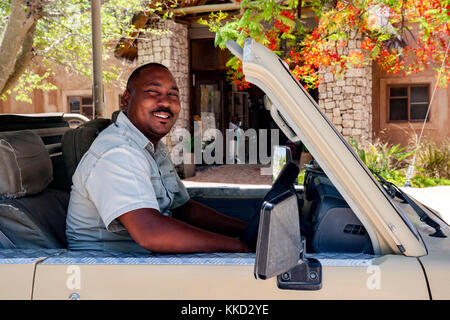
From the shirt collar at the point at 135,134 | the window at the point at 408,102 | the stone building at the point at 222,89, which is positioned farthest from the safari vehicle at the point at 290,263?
the window at the point at 408,102

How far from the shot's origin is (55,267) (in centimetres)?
145

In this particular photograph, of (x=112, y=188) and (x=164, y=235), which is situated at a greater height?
(x=112, y=188)

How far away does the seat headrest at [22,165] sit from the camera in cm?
190

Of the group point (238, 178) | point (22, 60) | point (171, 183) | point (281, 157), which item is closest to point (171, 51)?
point (238, 178)

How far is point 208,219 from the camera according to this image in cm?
242

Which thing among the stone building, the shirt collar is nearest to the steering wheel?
the shirt collar

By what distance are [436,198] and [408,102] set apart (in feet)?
29.7

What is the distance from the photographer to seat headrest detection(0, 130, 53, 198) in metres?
1.90

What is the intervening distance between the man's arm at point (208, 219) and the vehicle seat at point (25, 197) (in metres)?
0.61

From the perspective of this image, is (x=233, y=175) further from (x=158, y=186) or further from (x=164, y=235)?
(x=164, y=235)

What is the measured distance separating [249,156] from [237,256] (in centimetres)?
1137

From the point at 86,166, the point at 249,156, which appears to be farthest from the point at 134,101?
the point at 249,156

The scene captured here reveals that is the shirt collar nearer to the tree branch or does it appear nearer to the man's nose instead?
the man's nose
